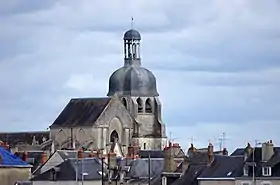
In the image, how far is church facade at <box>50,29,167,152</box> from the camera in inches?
4663

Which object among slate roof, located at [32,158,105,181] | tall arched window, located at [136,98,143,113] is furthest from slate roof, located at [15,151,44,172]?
tall arched window, located at [136,98,143,113]

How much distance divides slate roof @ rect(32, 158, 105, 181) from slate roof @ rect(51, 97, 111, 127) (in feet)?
134

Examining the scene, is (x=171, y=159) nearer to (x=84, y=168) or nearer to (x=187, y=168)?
(x=187, y=168)

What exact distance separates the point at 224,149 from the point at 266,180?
1835 centimetres

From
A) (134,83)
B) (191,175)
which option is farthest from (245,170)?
(134,83)

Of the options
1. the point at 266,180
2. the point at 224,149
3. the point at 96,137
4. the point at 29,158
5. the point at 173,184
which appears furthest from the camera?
the point at 96,137

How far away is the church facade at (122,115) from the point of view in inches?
4663

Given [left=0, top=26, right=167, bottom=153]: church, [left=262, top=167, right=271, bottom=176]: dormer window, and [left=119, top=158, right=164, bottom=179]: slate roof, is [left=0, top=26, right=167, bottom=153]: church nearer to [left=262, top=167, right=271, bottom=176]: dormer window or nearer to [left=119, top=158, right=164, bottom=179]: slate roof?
[left=119, top=158, right=164, bottom=179]: slate roof

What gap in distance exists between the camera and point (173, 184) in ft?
228

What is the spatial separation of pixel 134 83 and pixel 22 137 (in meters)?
12.5

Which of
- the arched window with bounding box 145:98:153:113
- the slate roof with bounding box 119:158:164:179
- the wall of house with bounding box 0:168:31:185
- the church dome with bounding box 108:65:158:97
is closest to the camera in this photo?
the wall of house with bounding box 0:168:31:185

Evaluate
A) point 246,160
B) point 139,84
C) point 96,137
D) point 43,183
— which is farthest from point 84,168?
point 139,84

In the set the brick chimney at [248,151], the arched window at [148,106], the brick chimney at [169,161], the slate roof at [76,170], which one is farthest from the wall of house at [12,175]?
the arched window at [148,106]

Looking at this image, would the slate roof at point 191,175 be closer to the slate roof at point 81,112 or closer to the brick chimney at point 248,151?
the brick chimney at point 248,151
